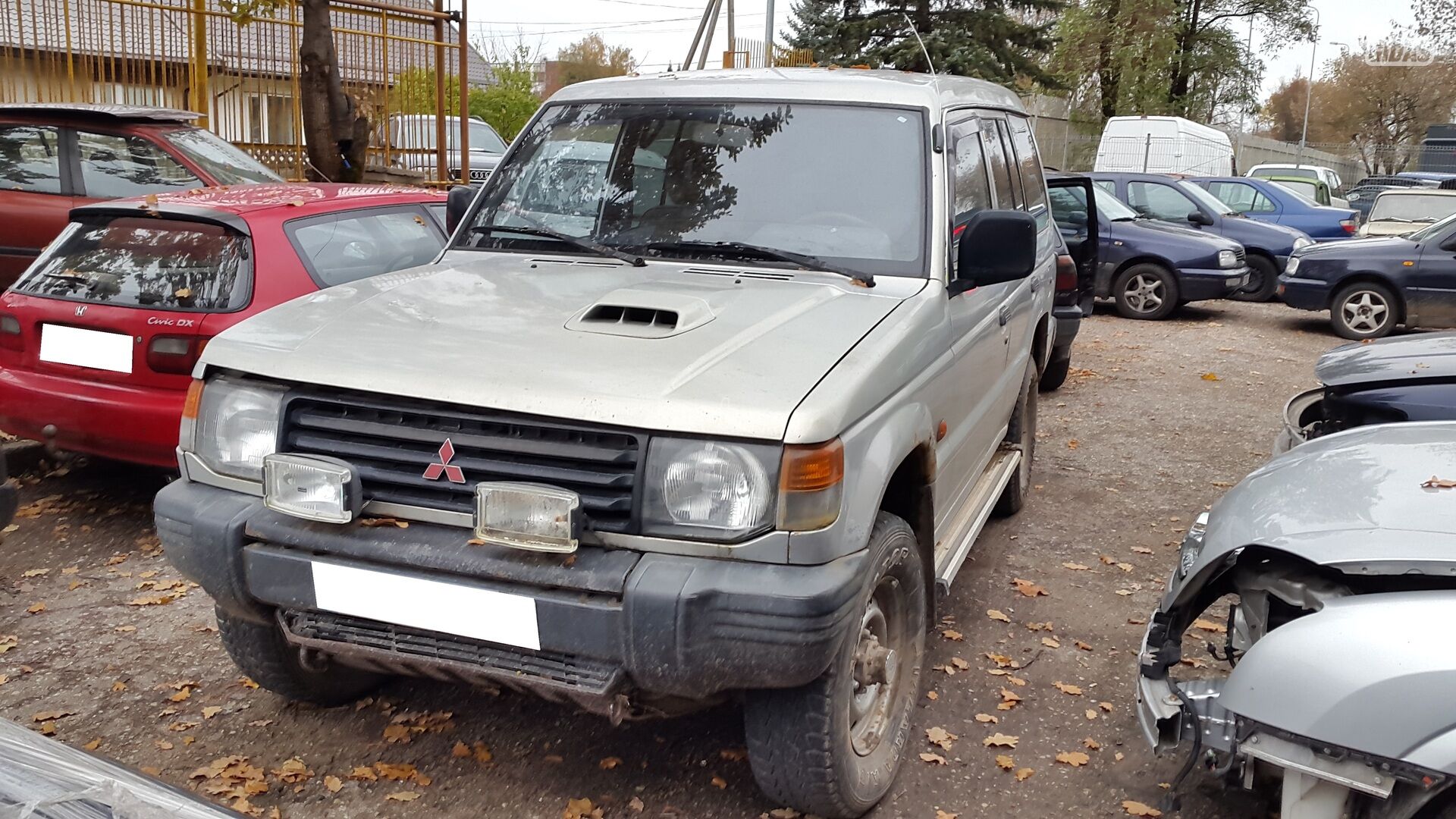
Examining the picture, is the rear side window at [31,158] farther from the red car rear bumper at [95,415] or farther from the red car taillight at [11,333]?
the red car rear bumper at [95,415]

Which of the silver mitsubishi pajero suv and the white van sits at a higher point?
the white van

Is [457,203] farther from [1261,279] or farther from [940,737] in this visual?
[1261,279]

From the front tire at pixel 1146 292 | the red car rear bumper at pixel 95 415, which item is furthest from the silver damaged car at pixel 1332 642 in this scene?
the front tire at pixel 1146 292

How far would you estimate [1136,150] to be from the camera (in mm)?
21953

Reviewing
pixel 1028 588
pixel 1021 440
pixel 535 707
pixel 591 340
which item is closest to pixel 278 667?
pixel 535 707

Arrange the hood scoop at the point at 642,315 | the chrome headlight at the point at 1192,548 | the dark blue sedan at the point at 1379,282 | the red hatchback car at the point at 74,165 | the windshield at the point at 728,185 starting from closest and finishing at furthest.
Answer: the hood scoop at the point at 642,315
the chrome headlight at the point at 1192,548
the windshield at the point at 728,185
the red hatchback car at the point at 74,165
the dark blue sedan at the point at 1379,282

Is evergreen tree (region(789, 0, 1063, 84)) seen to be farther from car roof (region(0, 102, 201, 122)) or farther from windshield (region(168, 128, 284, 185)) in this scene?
car roof (region(0, 102, 201, 122))

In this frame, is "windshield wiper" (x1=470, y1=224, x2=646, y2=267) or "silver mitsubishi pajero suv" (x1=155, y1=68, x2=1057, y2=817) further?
"windshield wiper" (x1=470, y1=224, x2=646, y2=267)

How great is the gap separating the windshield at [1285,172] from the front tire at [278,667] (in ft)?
72.8

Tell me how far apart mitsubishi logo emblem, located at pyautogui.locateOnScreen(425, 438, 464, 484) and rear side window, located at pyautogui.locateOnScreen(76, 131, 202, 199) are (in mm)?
5722

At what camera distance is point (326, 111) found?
31.0ft

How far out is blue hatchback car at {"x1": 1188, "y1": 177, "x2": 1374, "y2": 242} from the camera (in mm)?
16469

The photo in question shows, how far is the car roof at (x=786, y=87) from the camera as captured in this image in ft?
13.2

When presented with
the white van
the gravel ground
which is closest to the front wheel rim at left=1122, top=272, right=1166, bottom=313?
the gravel ground
